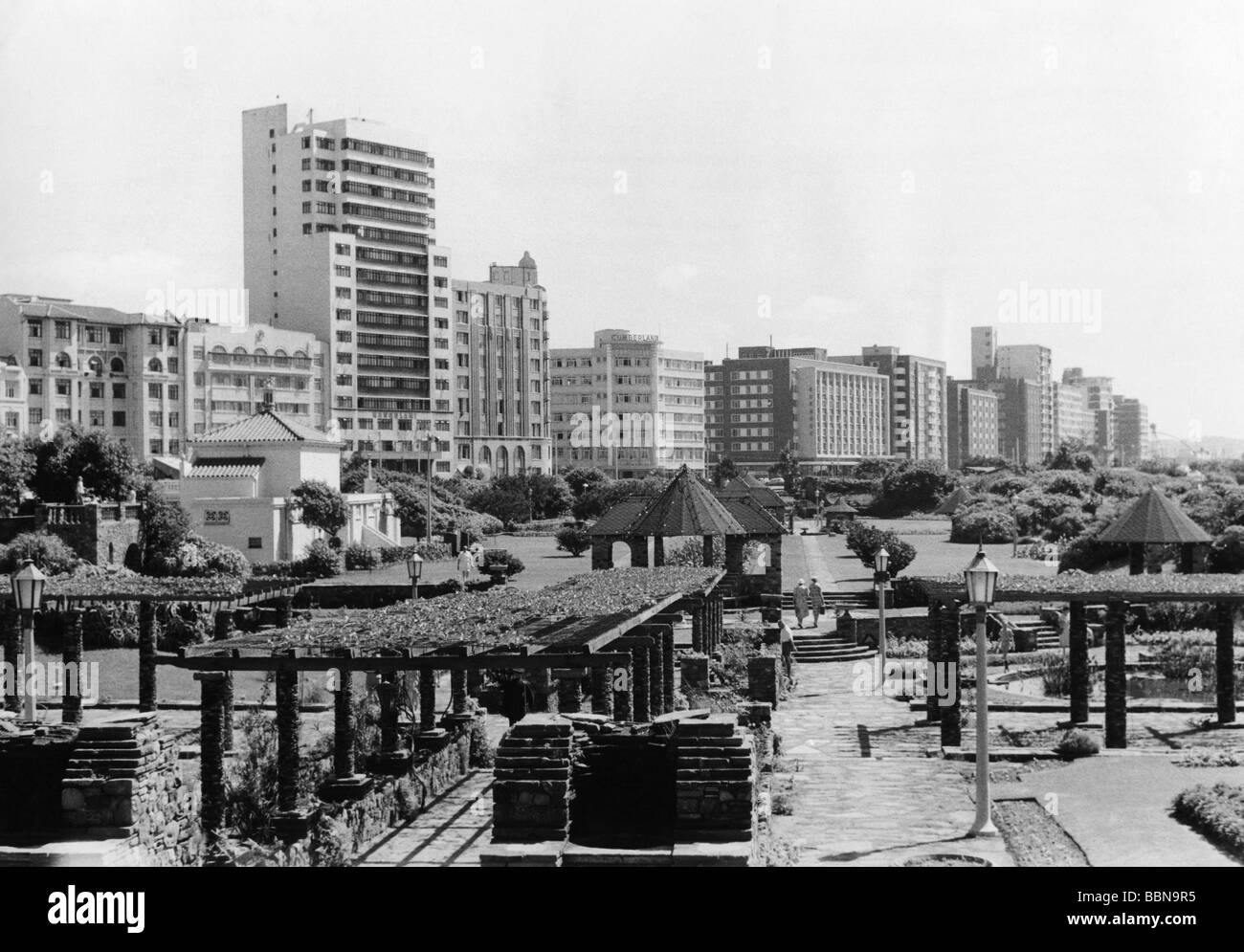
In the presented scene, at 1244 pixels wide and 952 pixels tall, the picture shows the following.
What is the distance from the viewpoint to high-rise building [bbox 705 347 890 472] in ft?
525

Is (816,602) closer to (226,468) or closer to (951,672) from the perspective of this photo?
(951,672)

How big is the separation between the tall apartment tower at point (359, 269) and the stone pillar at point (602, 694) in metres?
89.0

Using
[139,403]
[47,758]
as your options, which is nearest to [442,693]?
[47,758]

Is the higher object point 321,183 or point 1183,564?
point 321,183

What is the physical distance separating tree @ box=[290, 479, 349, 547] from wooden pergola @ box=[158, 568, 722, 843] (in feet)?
109

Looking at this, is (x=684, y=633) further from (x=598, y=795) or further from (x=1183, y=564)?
(x=598, y=795)

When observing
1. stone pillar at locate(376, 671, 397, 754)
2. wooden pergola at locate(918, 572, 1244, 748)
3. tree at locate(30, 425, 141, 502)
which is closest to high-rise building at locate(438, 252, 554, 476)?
tree at locate(30, 425, 141, 502)

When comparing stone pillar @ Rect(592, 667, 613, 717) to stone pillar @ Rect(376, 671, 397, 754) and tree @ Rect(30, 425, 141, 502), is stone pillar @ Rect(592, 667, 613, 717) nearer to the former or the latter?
stone pillar @ Rect(376, 671, 397, 754)

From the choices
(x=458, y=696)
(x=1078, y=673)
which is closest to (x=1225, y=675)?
(x=1078, y=673)

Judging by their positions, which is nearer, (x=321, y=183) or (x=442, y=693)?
(x=442, y=693)

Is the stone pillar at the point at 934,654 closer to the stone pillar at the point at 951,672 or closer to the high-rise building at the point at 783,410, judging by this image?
the stone pillar at the point at 951,672

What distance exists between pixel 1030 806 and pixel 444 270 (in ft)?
339

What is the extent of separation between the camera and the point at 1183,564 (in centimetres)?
3638
